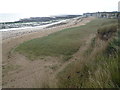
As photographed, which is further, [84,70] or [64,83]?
[84,70]

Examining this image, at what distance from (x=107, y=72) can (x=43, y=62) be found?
6.55 m

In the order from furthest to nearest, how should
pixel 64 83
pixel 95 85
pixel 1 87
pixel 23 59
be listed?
pixel 23 59
pixel 1 87
pixel 64 83
pixel 95 85

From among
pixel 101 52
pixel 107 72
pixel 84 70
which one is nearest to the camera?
pixel 107 72

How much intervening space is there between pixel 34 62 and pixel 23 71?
150cm

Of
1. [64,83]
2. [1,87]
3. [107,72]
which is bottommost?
[1,87]

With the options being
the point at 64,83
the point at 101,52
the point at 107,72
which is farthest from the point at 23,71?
the point at 107,72

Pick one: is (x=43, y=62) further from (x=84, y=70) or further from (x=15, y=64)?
(x=84, y=70)

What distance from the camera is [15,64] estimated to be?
9.80 metres

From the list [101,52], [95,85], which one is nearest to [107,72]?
[95,85]

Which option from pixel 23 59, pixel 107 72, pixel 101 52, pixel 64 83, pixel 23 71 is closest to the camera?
pixel 107 72

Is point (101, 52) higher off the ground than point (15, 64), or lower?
higher

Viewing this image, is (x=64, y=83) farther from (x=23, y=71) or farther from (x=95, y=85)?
(x=23, y=71)

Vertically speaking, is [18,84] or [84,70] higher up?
[84,70]

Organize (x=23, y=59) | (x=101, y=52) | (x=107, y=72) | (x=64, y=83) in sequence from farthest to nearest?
(x=23, y=59)
(x=101, y=52)
(x=64, y=83)
(x=107, y=72)
